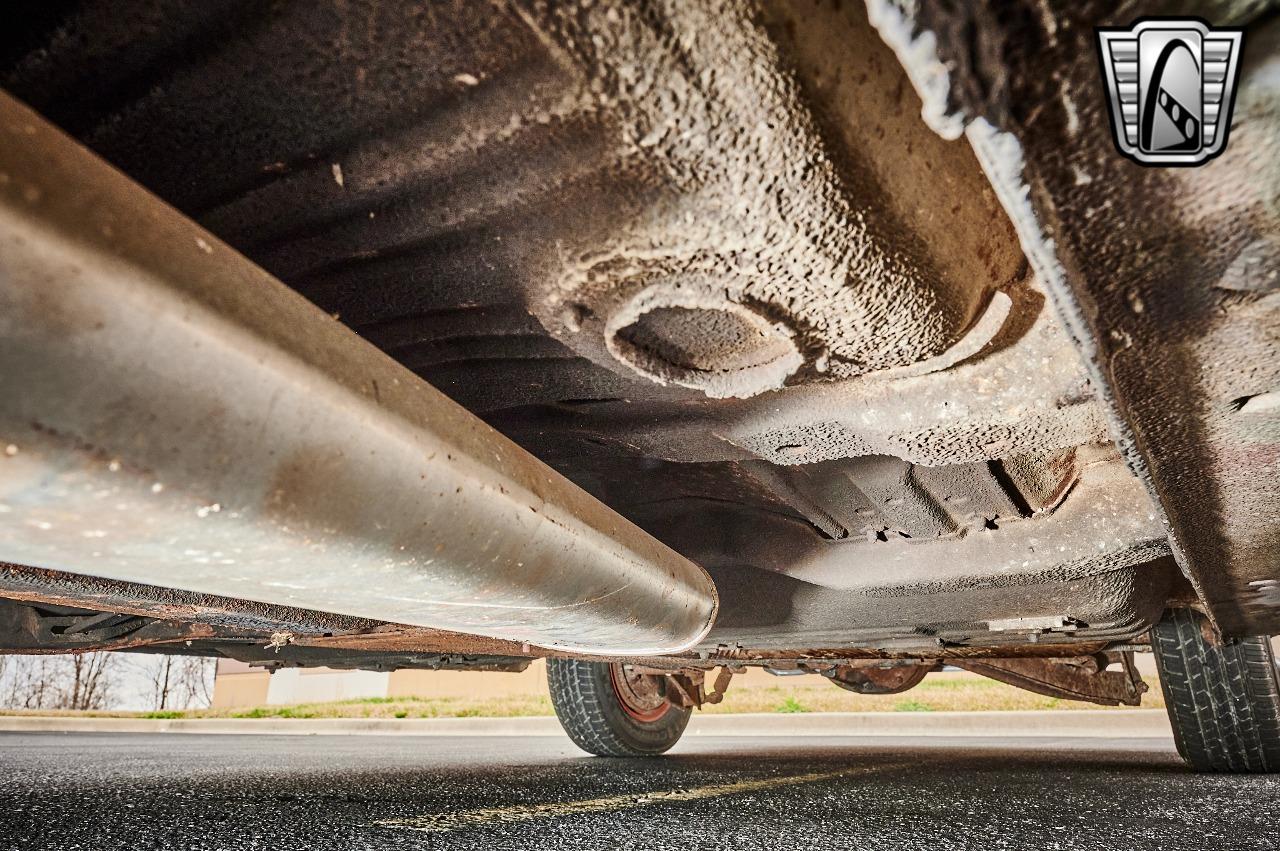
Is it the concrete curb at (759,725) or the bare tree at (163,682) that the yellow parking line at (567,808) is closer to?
the concrete curb at (759,725)

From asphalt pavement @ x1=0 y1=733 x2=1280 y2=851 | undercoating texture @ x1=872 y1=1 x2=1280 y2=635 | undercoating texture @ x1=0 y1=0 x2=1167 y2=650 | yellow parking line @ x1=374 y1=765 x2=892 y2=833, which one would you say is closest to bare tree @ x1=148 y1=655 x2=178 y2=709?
asphalt pavement @ x1=0 y1=733 x2=1280 y2=851

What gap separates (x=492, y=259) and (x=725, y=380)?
0.24 meters

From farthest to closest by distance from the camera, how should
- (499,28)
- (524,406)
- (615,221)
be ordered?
(524,406) → (615,221) → (499,28)

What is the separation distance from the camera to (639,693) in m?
2.87

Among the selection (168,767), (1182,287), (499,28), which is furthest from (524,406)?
(168,767)

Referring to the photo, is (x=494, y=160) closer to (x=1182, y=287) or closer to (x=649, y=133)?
(x=649, y=133)

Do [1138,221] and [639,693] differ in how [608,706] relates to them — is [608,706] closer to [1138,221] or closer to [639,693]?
[639,693]

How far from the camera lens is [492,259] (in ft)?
2.09

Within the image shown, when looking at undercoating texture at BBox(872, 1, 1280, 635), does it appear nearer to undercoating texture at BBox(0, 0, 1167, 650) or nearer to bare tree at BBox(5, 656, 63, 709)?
undercoating texture at BBox(0, 0, 1167, 650)

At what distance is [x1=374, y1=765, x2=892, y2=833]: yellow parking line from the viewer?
4.30 ft

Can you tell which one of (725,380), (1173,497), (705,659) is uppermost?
(725,380)

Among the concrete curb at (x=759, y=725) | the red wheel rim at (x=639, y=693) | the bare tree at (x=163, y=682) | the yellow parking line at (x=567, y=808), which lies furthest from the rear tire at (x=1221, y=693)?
the bare tree at (x=163, y=682)

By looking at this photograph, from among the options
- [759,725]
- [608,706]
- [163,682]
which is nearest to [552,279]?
[608,706]

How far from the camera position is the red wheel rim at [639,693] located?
2.75m
